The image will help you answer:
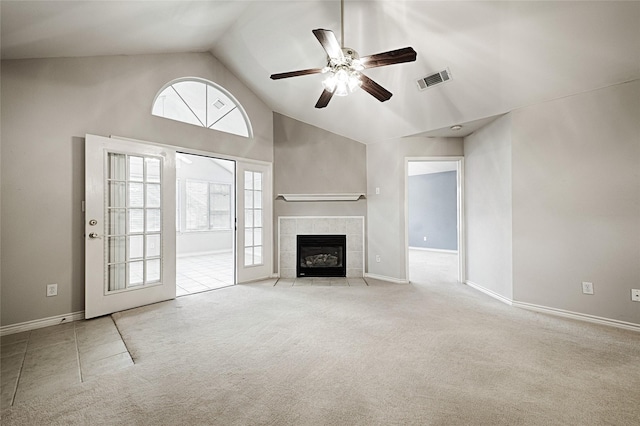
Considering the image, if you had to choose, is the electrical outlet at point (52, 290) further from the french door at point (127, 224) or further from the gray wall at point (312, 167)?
the gray wall at point (312, 167)

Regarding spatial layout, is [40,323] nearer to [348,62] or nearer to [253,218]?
[253,218]

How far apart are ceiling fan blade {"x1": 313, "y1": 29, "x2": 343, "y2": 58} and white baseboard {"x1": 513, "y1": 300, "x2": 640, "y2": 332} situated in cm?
356

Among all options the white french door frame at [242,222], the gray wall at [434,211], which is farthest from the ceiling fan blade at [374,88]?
the gray wall at [434,211]

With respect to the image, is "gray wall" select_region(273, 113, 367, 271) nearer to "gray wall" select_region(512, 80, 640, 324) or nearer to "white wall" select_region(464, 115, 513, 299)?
"white wall" select_region(464, 115, 513, 299)

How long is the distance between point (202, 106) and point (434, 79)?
3.29 meters

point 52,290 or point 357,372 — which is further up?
point 52,290

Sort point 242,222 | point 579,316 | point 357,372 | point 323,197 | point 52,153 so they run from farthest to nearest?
point 323,197
point 242,222
point 579,316
point 52,153
point 357,372

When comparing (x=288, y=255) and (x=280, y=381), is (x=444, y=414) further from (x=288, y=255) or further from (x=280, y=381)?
(x=288, y=255)

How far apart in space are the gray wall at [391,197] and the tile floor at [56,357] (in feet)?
12.2

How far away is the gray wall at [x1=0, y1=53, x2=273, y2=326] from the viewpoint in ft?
8.82

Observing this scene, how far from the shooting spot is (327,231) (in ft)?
16.5

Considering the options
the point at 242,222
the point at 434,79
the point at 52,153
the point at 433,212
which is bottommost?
the point at 242,222

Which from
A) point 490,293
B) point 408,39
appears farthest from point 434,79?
point 490,293

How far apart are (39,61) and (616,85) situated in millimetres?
5896
